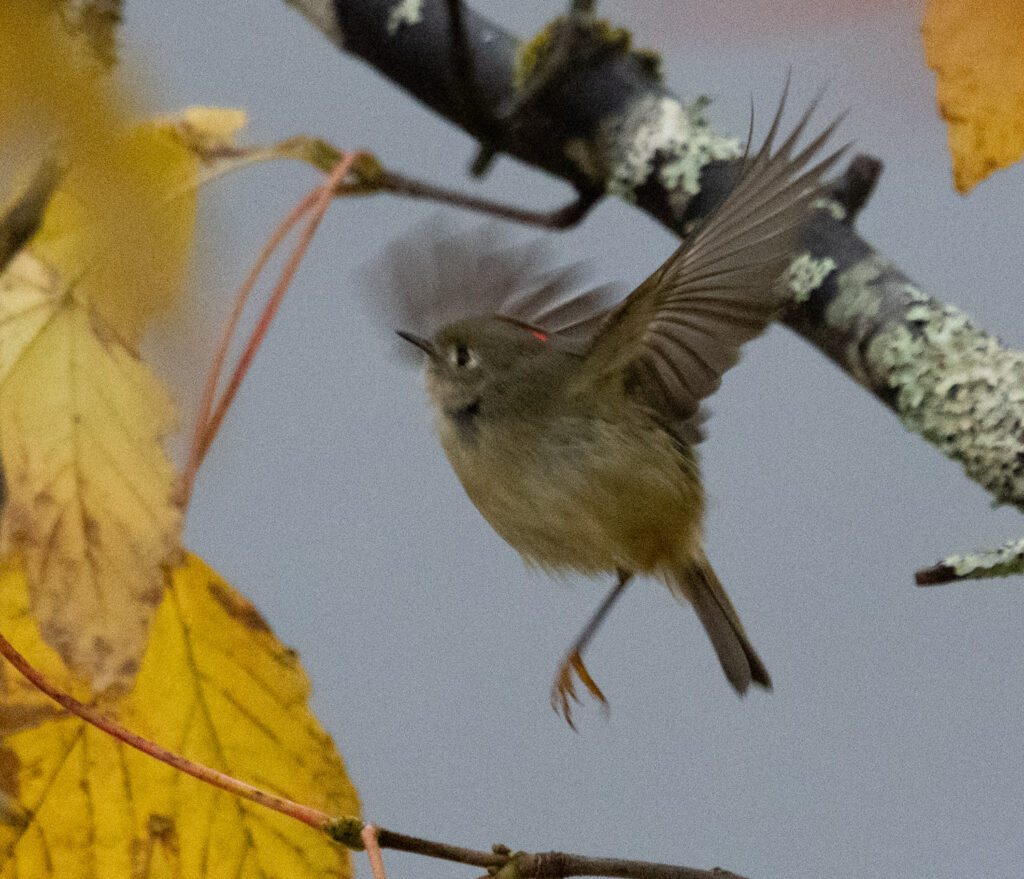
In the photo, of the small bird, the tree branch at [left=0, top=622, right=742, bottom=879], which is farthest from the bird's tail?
the tree branch at [left=0, top=622, right=742, bottom=879]

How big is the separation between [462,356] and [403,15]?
17 cm

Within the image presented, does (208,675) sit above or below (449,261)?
below

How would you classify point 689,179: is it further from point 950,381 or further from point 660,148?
point 950,381

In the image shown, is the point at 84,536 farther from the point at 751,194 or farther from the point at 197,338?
the point at 751,194

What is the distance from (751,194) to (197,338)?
0.61 ft

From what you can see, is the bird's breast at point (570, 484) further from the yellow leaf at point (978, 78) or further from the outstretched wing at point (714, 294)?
the yellow leaf at point (978, 78)

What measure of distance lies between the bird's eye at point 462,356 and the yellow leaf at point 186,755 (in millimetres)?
160

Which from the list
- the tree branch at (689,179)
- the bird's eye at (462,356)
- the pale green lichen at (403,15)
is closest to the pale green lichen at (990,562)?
the tree branch at (689,179)

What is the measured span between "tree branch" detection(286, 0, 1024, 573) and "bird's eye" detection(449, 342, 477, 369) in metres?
0.10

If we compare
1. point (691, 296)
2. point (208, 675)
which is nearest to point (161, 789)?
point (208, 675)

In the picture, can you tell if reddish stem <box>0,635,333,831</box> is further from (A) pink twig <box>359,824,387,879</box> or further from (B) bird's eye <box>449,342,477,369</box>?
(B) bird's eye <box>449,342,477,369</box>

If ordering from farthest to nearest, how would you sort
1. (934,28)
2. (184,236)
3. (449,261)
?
(449,261)
(184,236)
(934,28)

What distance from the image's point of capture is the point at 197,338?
39 cm

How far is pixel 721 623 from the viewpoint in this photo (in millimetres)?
588
